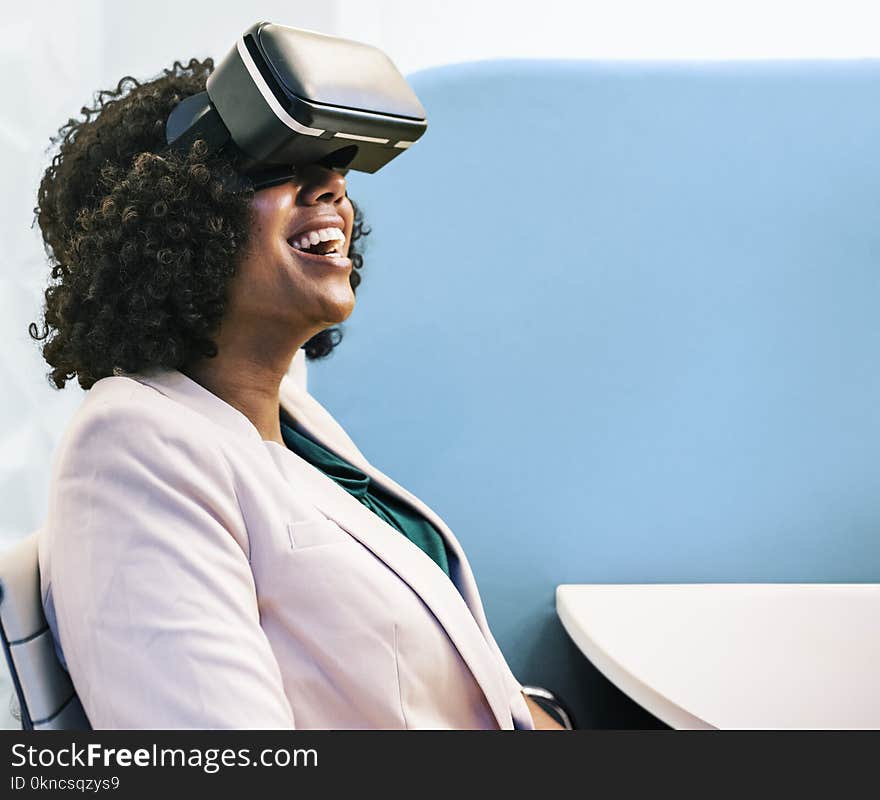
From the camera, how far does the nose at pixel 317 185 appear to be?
37.6 inches

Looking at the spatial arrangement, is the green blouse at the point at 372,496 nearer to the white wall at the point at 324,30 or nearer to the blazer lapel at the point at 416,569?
the blazer lapel at the point at 416,569

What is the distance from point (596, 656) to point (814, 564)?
1.79 ft

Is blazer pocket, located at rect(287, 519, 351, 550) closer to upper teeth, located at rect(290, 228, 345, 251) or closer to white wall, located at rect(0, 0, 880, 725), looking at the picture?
upper teeth, located at rect(290, 228, 345, 251)

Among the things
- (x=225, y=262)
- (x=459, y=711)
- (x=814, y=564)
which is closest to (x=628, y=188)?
(x=814, y=564)

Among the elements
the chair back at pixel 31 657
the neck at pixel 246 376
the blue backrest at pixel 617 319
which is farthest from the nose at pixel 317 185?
the blue backrest at pixel 617 319

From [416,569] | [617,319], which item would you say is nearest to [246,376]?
[416,569]

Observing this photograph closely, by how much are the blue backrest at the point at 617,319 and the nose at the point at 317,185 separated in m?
0.66

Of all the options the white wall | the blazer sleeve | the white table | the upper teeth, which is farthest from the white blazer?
the white wall

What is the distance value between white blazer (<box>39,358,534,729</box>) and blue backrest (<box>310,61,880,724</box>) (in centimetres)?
71

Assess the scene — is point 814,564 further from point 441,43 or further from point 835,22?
point 441,43

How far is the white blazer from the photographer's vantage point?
675mm

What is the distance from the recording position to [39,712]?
0.76 m

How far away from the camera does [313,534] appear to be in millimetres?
825

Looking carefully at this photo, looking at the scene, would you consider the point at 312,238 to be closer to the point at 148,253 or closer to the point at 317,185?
the point at 317,185
